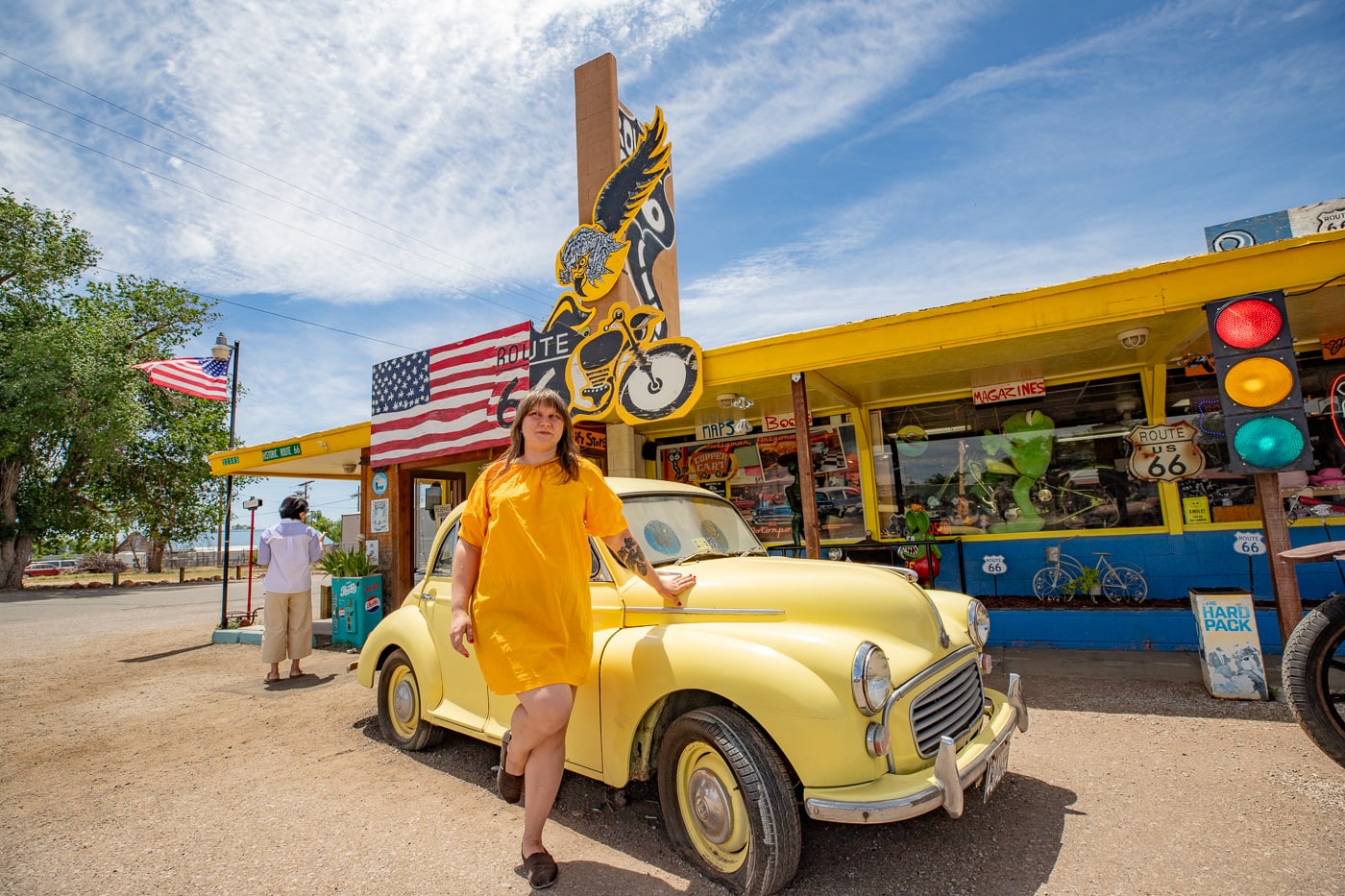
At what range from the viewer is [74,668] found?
8219 mm

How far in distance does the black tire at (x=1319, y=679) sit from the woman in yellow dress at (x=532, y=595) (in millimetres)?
3559

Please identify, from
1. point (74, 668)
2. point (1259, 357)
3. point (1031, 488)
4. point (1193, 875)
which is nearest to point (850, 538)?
point (1031, 488)

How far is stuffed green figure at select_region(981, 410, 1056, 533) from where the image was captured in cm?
815

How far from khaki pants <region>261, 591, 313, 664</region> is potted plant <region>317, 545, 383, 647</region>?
5.88 ft

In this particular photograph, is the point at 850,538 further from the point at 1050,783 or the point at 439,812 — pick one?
the point at 439,812

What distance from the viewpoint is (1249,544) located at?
6953 millimetres

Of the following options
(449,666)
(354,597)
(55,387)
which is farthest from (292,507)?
(55,387)

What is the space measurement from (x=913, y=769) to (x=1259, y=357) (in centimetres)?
453

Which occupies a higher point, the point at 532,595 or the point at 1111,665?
the point at 532,595

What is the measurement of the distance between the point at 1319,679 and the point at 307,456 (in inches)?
501

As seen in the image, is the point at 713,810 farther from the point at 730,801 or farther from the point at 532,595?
the point at 532,595

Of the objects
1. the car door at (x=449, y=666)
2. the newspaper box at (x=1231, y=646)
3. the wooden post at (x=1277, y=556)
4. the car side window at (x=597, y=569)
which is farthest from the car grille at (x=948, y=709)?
the wooden post at (x=1277, y=556)

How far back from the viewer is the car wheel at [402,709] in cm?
446

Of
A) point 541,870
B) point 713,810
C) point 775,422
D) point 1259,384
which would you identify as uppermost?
point 775,422
